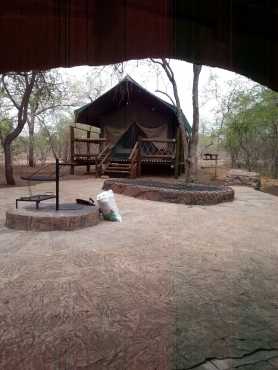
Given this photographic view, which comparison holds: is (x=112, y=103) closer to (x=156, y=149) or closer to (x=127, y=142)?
(x=127, y=142)

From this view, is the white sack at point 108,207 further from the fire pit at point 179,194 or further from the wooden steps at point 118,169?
the wooden steps at point 118,169

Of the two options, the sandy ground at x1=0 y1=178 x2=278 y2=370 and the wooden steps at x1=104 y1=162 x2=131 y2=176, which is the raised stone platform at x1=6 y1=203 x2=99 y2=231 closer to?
the sandy ground at x1=0 y1=178 x2=278 y2=370

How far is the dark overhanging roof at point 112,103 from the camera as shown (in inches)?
634

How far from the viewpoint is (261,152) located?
25.3 metres

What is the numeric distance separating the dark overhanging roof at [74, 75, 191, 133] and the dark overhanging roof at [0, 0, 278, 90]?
14.6 metres

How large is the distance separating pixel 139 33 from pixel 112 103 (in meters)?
16.5

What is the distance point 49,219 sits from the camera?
235 inches

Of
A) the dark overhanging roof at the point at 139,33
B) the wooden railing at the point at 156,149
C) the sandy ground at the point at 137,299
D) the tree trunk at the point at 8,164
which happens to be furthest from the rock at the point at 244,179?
the dark overhanging roof at the point at 139,33

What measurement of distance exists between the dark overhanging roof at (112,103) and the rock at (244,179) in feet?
13.0

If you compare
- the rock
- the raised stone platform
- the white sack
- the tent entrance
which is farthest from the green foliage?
the raised stone platform

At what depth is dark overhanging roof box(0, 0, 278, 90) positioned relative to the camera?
4.17 feet

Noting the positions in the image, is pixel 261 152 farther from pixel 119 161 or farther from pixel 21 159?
pixel 21 159

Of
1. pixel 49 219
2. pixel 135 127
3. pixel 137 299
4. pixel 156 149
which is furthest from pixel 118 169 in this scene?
pixel 137 299

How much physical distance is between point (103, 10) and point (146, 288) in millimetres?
2764
